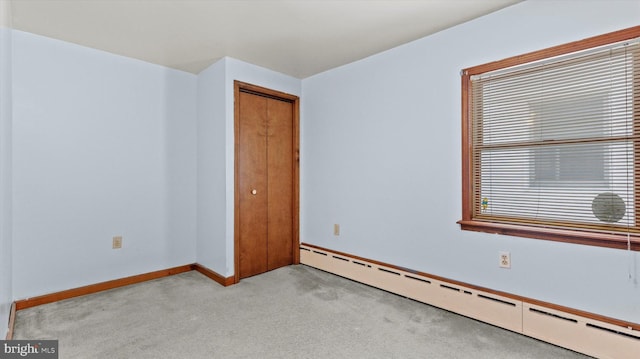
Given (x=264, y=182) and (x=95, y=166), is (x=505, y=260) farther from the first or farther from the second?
(x=95, y=166)

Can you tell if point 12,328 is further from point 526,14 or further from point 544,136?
point 526,14

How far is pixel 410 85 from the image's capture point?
276cm

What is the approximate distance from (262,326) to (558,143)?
94.9 inches

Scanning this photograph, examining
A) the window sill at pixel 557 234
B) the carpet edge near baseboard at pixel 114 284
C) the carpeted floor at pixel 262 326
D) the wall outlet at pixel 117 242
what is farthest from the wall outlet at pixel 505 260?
the wall outlet at pixel 117 242

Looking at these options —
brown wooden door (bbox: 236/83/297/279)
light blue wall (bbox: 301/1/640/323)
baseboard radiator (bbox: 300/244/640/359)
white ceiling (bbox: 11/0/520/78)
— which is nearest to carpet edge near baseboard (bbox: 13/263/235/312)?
brown wooden door (bbox: 236/83/297/279)

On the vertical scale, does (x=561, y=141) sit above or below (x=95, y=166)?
above

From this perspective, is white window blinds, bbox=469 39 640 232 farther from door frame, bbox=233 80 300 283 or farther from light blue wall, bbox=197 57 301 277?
light blue wall, bbox=197 57 301 277

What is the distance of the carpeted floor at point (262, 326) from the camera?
1.93 meters

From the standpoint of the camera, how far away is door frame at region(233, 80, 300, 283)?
3207 mm

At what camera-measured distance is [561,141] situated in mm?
1991

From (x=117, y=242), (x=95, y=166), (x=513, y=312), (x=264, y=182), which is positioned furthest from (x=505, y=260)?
(x=95, y=166)

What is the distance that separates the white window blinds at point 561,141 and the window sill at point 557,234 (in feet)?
0.21

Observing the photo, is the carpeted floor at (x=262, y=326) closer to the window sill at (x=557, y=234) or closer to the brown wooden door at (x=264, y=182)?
the brown wooden door at (x=264, y=182)

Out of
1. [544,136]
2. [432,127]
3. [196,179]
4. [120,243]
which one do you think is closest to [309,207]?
[196,179]
